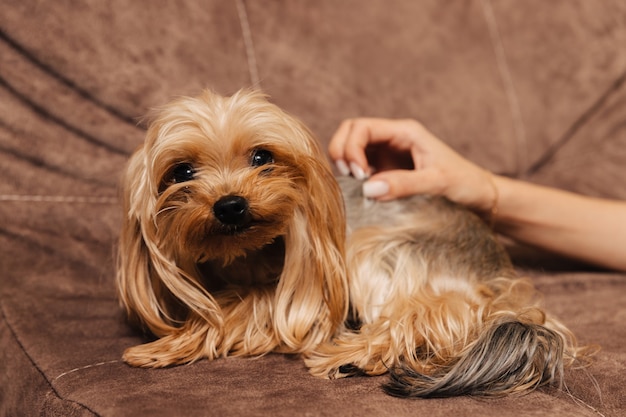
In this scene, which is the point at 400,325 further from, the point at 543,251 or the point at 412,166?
the point at 543,251

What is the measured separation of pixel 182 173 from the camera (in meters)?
1.22

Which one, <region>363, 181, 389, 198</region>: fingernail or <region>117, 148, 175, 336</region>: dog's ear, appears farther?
<region>363, 181, 389, 198</region>: fingernail

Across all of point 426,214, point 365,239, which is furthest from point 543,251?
point 365,239

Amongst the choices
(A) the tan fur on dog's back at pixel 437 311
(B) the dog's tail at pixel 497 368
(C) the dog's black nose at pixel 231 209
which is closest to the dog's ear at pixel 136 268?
(C) the dog's black nose at pixel 231 209

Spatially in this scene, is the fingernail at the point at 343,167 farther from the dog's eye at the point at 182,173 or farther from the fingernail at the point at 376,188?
the dog's eye at the point at 182,173

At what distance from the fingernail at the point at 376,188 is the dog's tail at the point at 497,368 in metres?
0.43

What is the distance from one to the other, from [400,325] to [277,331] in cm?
22

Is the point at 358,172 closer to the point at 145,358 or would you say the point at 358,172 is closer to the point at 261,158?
the point at 261,158

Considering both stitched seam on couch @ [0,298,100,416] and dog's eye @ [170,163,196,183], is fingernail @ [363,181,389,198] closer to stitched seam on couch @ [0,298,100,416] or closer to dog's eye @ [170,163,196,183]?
dog's eye @ [170,163,196,183]

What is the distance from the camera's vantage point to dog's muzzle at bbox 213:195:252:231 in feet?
3.67

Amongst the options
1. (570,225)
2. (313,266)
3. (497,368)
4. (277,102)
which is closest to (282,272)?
(313,266)

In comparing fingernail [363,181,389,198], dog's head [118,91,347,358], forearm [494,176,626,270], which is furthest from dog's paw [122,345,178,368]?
forearm [494,176,626,270]

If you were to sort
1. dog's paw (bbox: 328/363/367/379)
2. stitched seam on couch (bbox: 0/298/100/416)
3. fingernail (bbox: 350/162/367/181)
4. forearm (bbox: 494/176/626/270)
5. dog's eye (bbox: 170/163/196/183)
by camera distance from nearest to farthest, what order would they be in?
stitched seam on couch (bbox: 0/298/100/416), dog's paw (bbox: 328/363/367/379), dog's eye (bbox: 170/163/196/183), fingernail (bbox: 350/162/367/181), forearm (bbox: 494/176/626/270)

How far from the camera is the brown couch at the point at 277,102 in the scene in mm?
1038
